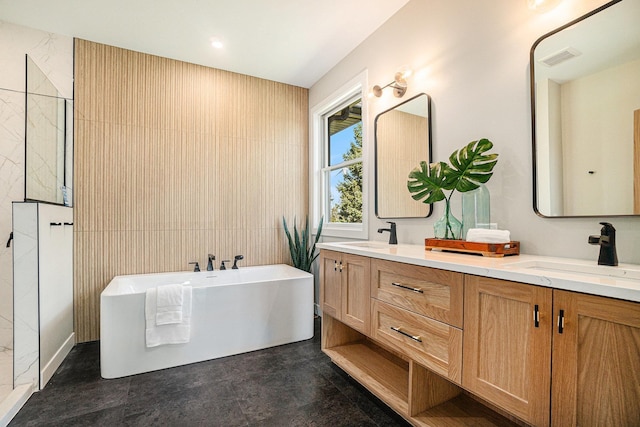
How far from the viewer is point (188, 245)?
3.19 metres

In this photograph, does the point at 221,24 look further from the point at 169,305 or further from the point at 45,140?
the point at 169,305

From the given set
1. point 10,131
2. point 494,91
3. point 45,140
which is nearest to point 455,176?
point 494,91

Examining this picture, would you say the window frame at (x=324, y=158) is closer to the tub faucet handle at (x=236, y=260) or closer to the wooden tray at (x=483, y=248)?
the tub faucet handle at (x=236, y=260)

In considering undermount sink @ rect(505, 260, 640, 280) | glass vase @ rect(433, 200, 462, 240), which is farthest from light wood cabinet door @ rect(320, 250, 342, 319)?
undermount sink @ rect(505, 260, 640, 280)

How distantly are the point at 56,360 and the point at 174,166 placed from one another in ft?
6.05

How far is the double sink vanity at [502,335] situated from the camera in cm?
88

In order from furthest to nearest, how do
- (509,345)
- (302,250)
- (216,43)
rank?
(302,250), (216,43), (509,345)

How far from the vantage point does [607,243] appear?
1176mm

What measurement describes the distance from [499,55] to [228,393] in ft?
8.49

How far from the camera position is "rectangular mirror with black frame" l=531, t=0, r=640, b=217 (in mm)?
1234

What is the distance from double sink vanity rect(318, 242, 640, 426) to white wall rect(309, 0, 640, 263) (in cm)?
16

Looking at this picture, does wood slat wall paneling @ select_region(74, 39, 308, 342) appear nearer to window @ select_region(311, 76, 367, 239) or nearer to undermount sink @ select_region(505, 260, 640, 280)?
window @ select_region(311, 76, 367, 239)

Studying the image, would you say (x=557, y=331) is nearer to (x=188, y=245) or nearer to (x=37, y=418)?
(x=37, y=418)

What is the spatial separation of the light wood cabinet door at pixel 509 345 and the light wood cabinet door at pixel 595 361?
36 mm
